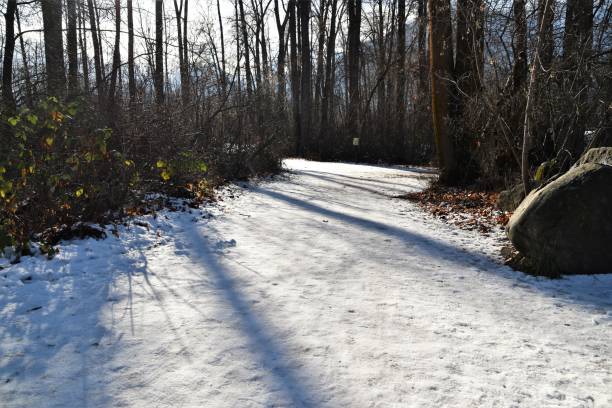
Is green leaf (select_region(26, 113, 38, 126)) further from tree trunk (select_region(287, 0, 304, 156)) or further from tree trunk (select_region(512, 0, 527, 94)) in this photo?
tree trunk (select_region(287, 0, 304, 156))

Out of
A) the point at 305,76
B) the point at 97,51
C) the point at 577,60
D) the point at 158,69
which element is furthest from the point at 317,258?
the point at 305,76

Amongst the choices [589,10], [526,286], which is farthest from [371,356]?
[589,10]

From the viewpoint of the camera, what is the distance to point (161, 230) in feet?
18.8

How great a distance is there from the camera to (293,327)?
3.15m

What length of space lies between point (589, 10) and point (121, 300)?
328 inches

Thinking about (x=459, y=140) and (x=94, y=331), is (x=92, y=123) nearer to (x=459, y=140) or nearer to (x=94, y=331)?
(x=94, y=331)

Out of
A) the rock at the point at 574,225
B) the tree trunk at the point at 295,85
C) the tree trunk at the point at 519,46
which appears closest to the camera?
the rock at the point at 574,225

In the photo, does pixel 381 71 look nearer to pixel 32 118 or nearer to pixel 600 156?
pixel 600 156

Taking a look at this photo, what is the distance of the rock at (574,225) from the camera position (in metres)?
4.29

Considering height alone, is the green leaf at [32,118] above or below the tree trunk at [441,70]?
below

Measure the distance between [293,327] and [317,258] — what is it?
1746 millimetres

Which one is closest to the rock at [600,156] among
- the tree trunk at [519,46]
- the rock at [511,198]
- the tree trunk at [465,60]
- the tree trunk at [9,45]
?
the rock at [511,198]

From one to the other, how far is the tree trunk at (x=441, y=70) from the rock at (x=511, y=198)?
3.07m

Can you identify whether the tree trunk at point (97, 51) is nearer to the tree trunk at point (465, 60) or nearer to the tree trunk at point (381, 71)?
the tree trunk at point (465, 60)
